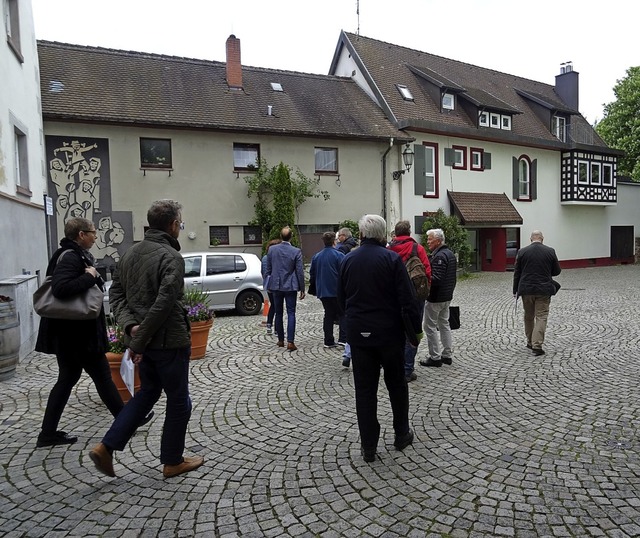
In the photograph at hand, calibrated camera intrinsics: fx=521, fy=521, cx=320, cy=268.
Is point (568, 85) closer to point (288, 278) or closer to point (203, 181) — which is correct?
point (203, 181)

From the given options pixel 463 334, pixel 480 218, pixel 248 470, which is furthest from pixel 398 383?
pixel 480 218

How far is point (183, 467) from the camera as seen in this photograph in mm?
3781

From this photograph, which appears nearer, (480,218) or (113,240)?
(113,240)

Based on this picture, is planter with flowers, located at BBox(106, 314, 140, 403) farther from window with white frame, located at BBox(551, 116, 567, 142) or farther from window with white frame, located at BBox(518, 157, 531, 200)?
window with white frame, located at BBox(551, 116, 567, 142)

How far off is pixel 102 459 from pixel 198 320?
3635 mm

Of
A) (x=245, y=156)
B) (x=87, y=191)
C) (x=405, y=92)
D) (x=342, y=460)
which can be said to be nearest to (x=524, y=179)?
(x=405, y=92)

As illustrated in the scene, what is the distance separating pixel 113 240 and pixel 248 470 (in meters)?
14.2

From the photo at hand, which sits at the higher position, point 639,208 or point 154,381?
point 639,208

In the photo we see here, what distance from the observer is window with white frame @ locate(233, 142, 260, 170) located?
18.4m

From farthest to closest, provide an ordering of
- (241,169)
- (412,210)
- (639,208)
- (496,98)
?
(639,208)
(496,98)
(412,210)
(241,169)

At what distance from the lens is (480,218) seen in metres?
22.1

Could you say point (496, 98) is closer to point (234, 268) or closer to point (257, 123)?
point (257, 123)

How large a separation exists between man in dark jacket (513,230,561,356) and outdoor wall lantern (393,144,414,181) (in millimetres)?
12537

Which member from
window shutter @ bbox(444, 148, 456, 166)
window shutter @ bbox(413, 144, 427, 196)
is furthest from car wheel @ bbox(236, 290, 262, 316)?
window shutter @ bbox(444, 148, 456, 166)
